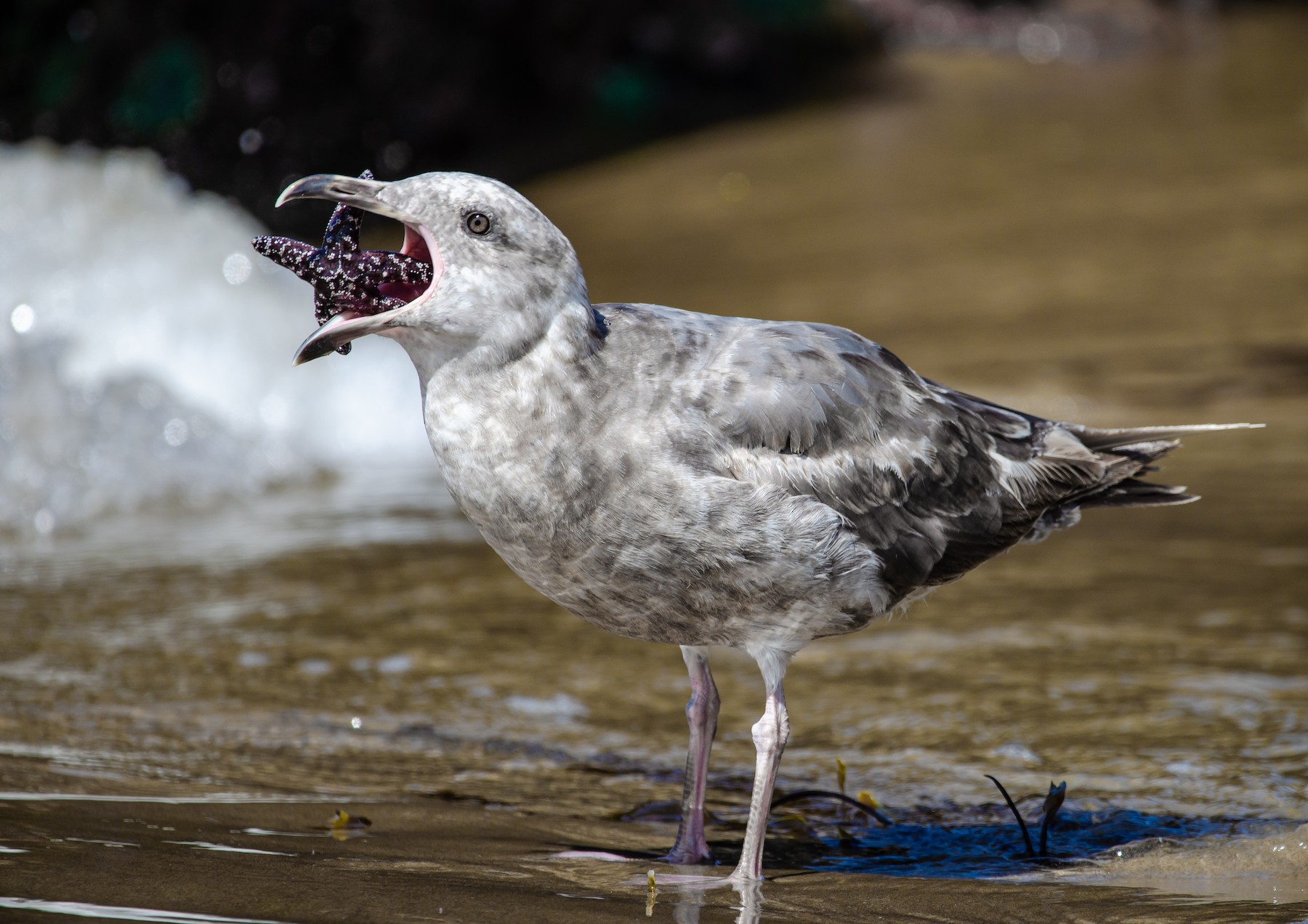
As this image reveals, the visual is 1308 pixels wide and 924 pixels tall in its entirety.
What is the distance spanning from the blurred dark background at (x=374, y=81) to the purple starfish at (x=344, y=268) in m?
12.2

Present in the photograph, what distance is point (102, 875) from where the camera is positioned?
3025mm

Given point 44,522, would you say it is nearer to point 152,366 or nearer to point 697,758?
point 152,366

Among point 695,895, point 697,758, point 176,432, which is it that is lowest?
point 695,895

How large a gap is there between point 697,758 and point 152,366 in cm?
683

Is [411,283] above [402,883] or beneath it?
above

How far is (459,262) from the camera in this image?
3.36 meters

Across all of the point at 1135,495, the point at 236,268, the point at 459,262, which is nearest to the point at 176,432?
the point at 236,268

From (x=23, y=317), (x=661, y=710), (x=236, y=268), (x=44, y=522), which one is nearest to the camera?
(x=661, y=710)

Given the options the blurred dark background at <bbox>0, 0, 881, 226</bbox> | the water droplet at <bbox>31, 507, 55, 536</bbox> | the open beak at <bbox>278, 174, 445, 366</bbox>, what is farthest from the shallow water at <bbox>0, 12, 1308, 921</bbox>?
the blurred dark background at <bbox>0, 0, 881, 226</bbox>

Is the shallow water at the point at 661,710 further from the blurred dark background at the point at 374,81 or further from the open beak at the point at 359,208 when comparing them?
the blurred dark background at the point at 374,81

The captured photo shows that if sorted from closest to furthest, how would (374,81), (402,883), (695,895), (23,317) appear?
(402,883)
(695,895)
(23,317)
(374,81)

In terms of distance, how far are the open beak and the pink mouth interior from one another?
6 cm

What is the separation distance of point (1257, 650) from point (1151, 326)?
550cm

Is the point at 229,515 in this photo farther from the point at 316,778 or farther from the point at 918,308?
the point at 918,308
